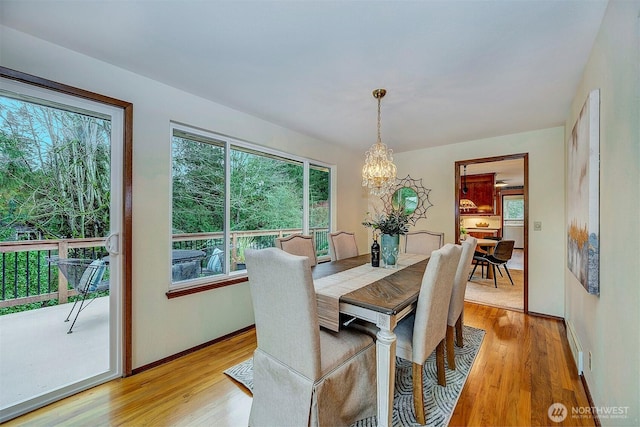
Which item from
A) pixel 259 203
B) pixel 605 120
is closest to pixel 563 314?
pixel 605 120

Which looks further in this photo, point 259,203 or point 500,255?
point 500,255

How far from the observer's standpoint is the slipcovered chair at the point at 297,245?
2.58m

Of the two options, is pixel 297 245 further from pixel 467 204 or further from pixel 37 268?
pixel 467 204

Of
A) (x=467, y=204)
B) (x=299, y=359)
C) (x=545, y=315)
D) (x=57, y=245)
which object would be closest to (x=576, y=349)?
(x=545, y=315)

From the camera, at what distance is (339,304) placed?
1569 millimetres

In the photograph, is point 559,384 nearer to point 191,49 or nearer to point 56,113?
point 191,49

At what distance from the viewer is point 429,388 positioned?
188 cm

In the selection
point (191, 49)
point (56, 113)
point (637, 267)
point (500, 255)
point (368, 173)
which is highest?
point (191, 49)

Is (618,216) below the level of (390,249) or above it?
above

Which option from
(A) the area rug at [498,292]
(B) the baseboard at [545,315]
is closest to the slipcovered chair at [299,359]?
(B) the baseboard at [545,315]

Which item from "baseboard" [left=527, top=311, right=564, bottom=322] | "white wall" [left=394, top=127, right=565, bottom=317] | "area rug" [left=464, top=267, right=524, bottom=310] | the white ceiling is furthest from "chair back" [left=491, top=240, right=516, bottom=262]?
the white ceiling

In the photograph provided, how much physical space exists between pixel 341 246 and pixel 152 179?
6.58 ft

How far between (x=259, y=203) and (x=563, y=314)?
385 cm

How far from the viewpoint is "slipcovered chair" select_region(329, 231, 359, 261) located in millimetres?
3062
